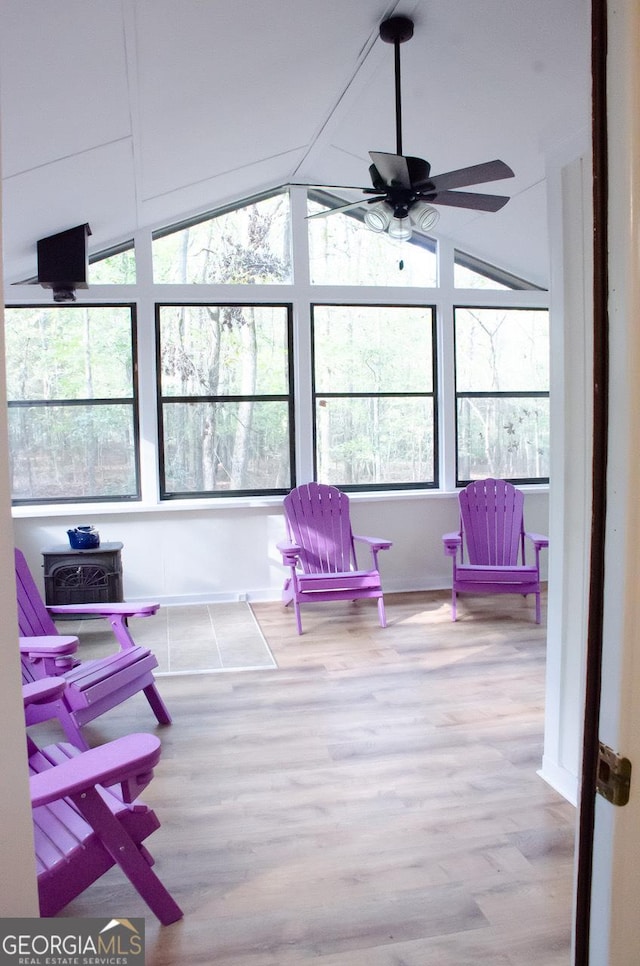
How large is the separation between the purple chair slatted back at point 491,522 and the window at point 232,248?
2.35 meters

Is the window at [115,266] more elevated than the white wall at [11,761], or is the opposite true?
the window at [115,266]

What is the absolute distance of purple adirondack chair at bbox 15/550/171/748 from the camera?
115 inches

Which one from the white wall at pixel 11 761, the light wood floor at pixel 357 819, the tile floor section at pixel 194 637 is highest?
the white wall at pixel 11 761

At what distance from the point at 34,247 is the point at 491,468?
4.02m

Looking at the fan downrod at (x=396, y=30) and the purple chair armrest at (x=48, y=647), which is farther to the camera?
the fan downrod at (x=396, y=30)

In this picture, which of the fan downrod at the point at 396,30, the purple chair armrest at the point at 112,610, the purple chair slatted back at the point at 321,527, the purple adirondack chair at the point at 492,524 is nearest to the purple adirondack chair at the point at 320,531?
the purple chair slatted back at the point at 321,527

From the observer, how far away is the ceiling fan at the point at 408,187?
327 centimetres

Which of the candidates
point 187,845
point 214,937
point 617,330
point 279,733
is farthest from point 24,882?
point 279,733

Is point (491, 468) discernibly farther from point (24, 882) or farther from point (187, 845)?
point (24, 882)

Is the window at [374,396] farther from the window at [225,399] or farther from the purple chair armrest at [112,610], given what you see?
the purple chair armrest at [112,610]

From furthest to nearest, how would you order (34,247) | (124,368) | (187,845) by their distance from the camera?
1. (124,368)
2. (34,247)
3. (187,845)

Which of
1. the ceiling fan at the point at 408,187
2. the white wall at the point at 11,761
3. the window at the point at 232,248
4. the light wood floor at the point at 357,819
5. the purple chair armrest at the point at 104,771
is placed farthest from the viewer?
the window at the point at 232,248

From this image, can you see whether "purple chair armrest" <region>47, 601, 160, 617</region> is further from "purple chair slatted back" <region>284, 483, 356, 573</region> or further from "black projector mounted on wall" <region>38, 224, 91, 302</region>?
"black projector mounted on wall" <region>38, 224, 91, 302</region>

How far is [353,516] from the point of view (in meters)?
5.97
